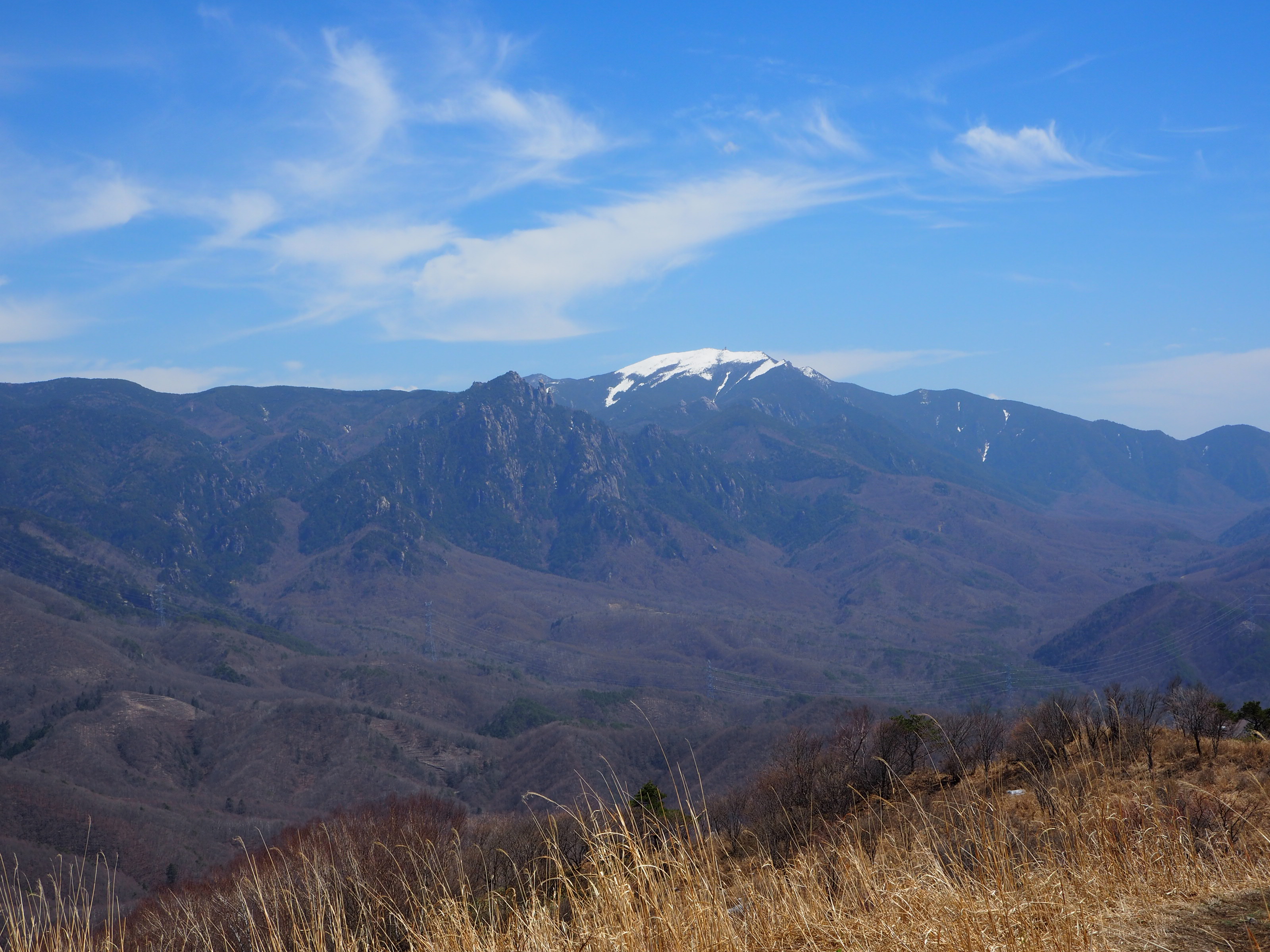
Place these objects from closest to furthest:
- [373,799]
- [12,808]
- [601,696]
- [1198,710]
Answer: [1198,710]
[12,808]
[373,799]
[601,696]

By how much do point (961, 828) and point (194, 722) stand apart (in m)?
144

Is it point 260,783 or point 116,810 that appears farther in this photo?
point 260,783

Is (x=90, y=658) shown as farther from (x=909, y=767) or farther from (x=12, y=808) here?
(x=909, y=767)

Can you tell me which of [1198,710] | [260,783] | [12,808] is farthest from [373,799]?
[1198,710]

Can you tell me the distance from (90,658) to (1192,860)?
182358 millimetres

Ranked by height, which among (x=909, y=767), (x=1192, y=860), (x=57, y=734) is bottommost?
(x=57, y=734)

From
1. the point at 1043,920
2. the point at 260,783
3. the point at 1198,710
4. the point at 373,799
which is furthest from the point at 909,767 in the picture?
the point at 260,783

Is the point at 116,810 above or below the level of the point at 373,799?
above

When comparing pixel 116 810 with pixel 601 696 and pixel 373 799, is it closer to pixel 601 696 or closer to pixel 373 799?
pixel 373 799

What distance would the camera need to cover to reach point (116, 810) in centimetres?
8656

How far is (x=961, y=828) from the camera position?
15141 mm

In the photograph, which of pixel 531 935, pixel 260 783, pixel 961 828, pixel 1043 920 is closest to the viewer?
pixel 1043 920

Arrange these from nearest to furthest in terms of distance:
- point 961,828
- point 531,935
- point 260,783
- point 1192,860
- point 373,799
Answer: point 531,935
point 1192,860
point 961,828
point 373,799
point 260,783

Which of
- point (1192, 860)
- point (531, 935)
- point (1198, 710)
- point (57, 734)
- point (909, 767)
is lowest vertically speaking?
point (57, 734)
